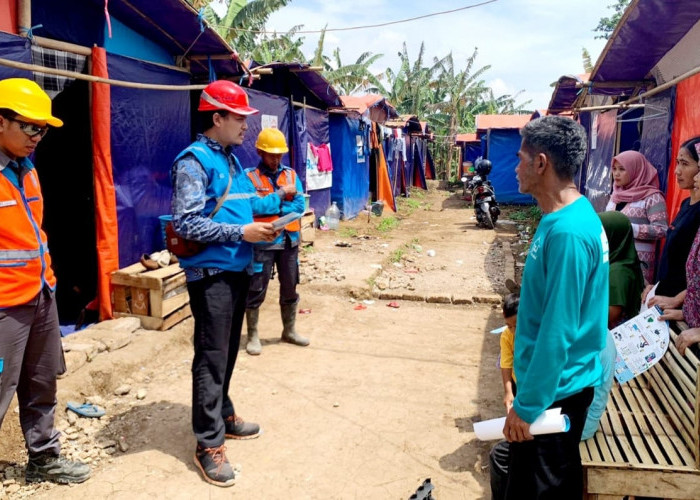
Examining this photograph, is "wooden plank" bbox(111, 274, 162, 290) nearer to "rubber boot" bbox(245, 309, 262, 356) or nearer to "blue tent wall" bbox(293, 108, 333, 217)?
"rubber boot" bbox(245, 309, 262, 356)

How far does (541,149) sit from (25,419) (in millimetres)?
2894

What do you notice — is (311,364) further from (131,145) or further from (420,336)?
(131,145)

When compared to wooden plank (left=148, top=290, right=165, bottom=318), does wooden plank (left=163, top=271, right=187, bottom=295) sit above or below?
above

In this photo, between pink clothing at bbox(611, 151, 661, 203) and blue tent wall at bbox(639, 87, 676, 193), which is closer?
pink clothing at bbox(611, 151, 661, 203)

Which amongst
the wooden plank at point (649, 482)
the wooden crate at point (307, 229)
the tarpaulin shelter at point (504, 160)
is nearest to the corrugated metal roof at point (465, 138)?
the tarpaulin shelter at point (504, 160)

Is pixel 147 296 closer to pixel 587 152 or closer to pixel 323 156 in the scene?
pixel 323 156

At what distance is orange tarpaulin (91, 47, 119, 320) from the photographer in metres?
Answer: 4.82

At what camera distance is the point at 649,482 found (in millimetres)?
2121

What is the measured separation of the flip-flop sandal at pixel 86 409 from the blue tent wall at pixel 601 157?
7010mm

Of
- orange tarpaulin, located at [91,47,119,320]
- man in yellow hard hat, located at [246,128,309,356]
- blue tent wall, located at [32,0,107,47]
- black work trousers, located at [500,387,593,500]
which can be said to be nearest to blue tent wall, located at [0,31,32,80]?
blue tent wall, located at [32,0,107,47]

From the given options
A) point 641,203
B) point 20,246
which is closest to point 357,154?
point 641,203

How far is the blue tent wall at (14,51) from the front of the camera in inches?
148

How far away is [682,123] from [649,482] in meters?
3.95

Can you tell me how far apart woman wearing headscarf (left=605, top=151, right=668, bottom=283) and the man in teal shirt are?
2659 millimetres
